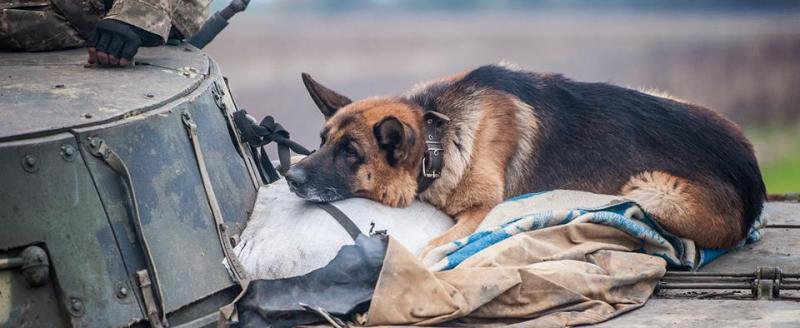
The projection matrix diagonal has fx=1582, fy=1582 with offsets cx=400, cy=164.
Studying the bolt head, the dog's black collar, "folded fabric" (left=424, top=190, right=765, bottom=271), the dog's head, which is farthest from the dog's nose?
the bolt head

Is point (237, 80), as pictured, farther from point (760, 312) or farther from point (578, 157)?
point (760, 312)

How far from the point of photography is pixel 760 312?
5.42m

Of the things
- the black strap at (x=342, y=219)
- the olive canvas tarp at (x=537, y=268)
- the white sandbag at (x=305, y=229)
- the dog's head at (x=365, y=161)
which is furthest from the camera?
the dog's head at (x=365, y=161)

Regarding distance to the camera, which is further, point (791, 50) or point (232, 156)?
point (791, 50)

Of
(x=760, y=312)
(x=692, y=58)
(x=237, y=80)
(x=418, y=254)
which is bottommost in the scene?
(x=237, y=80)

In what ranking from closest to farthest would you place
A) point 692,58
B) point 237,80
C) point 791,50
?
point 791,50, point 692,58, point 237,80

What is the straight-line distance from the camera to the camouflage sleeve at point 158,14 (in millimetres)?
6566

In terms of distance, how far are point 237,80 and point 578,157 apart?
1240cm

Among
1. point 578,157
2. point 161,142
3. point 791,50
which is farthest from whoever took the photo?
point 791,50

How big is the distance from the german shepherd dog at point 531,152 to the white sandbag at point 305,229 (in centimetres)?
8

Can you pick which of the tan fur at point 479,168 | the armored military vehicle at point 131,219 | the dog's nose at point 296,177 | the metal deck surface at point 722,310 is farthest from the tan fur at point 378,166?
the metal deck surface at point 722,310

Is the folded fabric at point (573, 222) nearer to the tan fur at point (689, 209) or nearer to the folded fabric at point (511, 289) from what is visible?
the tan fur at point (689, 209)

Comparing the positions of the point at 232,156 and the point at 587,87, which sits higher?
the point at 587,87

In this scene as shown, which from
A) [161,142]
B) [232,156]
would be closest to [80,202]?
[161,142]
